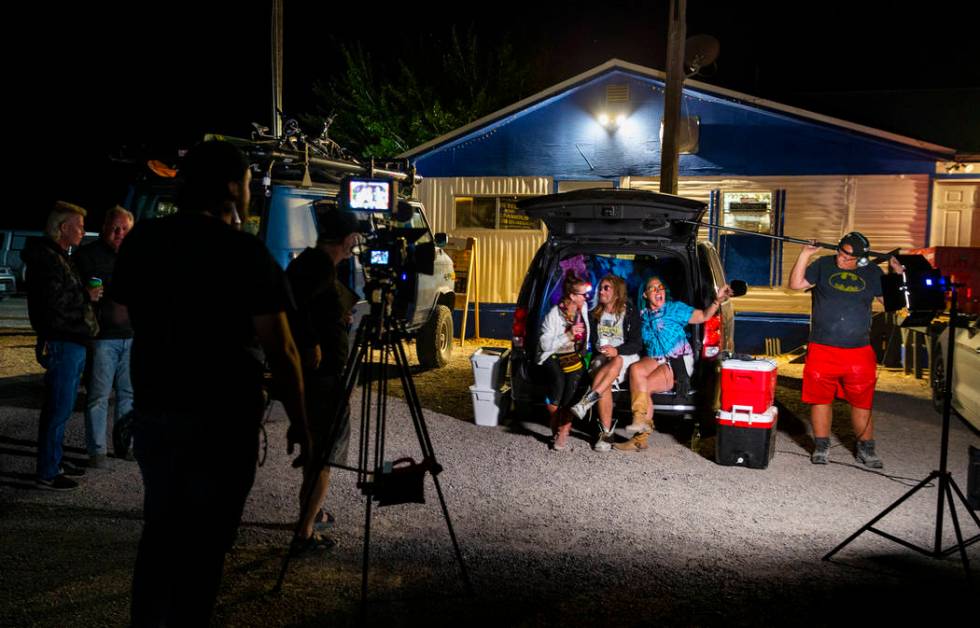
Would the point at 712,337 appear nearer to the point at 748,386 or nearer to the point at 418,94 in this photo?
the point at 748,386

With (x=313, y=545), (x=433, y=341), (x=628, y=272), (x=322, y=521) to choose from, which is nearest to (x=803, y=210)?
(x=628, y=272)

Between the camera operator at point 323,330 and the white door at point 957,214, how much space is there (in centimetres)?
1161

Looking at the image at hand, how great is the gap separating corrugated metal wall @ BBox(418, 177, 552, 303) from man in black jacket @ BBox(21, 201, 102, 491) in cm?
957

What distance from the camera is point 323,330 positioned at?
4418 millimetres

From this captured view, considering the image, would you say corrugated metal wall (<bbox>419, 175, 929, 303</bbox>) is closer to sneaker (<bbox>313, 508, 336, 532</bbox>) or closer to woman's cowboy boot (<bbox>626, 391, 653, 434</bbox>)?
woman's cowboy boot (<bbox>626, 391, 653, 434</bbox>)

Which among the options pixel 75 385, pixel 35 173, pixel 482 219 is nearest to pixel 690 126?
pixel 482 219

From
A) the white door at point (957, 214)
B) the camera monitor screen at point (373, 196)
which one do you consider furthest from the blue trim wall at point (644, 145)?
the camera monitor screen at point (373, 196)

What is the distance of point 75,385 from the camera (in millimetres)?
5594

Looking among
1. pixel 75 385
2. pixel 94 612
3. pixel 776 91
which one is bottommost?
pixel 94 612

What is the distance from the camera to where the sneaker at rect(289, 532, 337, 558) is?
173 inches

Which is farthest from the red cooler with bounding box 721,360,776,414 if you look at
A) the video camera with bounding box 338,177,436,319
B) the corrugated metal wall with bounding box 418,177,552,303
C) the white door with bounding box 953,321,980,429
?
the corrugated metal wall with bounding box 418,177,552,303

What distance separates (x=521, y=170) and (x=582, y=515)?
10.1m

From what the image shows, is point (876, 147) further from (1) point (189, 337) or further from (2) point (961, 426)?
(1) point (189, 337)

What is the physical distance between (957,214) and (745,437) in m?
9.07
